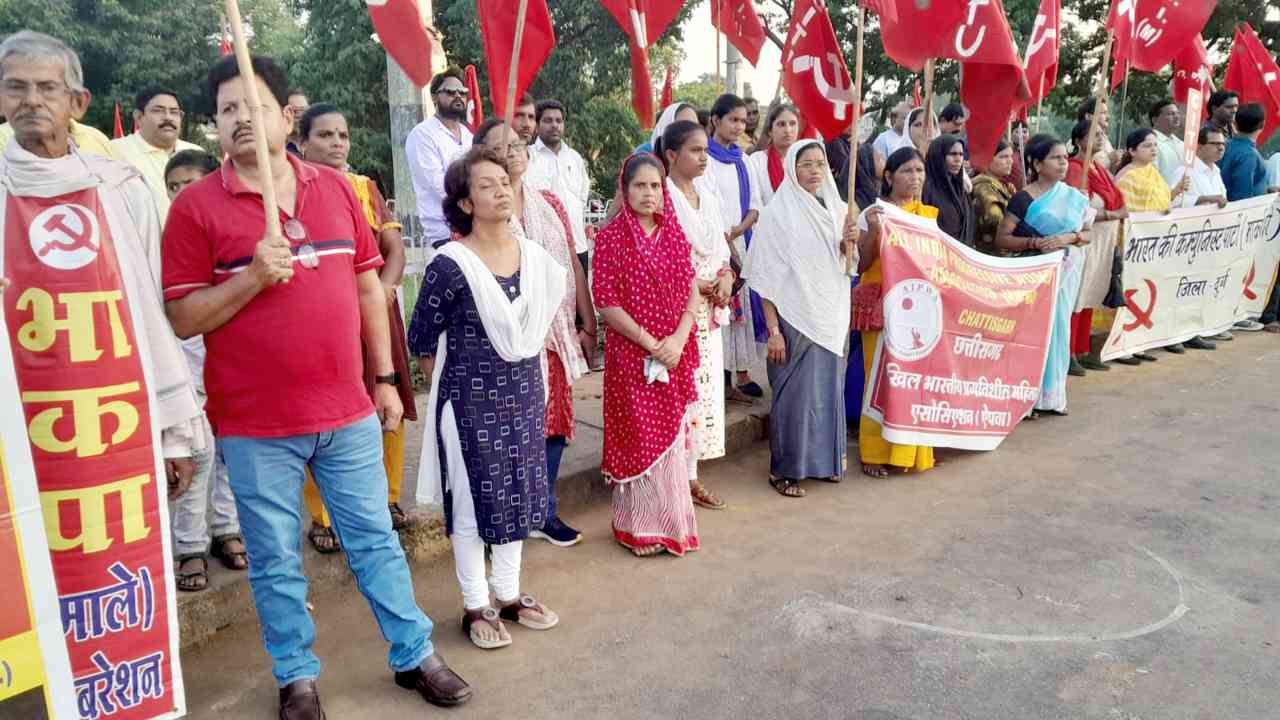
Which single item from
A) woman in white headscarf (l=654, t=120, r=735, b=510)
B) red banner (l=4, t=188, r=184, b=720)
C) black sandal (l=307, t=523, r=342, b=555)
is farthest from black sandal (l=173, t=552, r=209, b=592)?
woman in white headscarf (l=654, t=120, r=735, b=510)

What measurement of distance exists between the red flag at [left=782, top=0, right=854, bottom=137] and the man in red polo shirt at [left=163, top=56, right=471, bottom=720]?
3.03 meters

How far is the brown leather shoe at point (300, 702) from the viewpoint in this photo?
2578mm

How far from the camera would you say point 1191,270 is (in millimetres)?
7629

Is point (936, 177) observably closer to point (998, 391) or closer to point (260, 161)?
point (998, 391)

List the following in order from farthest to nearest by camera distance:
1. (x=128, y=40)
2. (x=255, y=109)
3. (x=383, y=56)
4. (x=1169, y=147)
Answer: (x=128, y=40), (x=383, y=56), (x=1169, y=147), (x=255, y=109)

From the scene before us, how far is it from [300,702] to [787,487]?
274 cm

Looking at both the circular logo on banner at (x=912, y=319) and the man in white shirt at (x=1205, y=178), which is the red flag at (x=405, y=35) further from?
the man in white shirt at (x=1205, y=178)

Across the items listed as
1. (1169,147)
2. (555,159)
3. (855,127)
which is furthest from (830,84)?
(1169,147)

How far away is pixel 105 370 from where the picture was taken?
2.34 meters

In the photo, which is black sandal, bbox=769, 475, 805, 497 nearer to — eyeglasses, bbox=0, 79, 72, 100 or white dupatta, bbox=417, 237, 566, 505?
white dupatta, bbox=417, 237, 566, 505

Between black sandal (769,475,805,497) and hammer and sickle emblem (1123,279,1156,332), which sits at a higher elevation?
hammer and sickle emblem (1123,279,1156,332)

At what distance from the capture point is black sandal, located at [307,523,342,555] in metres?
3.55

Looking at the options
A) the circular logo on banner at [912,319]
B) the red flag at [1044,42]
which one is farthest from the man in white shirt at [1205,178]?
the circular logo on banner at [912,319]

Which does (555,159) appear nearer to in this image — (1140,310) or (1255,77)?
(1140,310)
